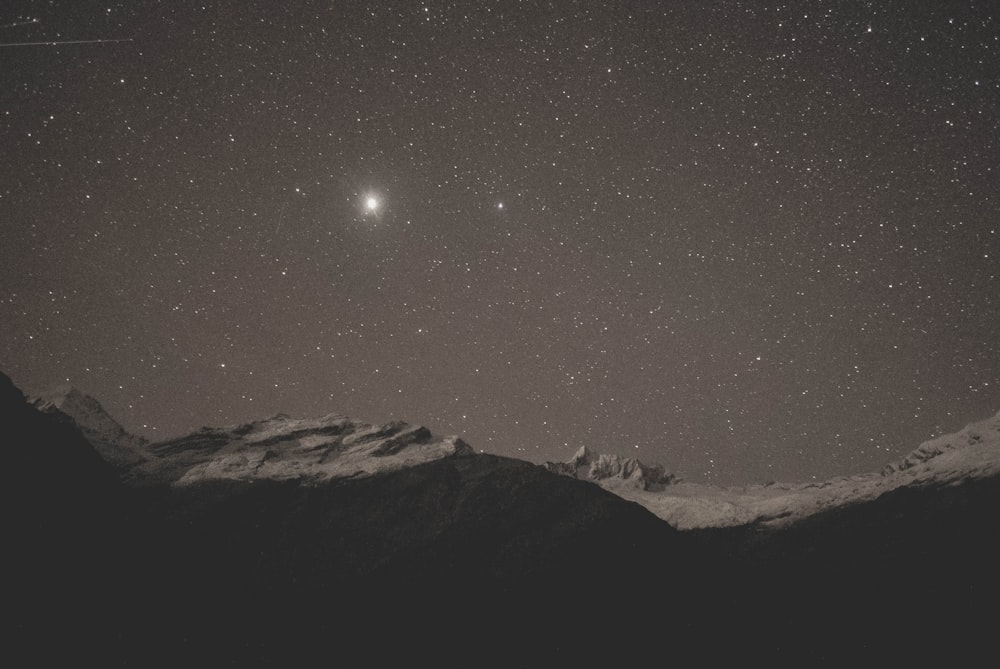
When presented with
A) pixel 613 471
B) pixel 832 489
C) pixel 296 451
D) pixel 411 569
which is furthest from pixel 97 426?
pixel 832 489

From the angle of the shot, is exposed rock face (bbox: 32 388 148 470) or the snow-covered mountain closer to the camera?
exposed rock face (bbox: 32 388 148 470)

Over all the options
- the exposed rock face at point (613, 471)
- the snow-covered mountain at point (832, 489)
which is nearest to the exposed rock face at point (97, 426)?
the exposed rock face at point (613, 471)

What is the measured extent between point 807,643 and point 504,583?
25549 mm

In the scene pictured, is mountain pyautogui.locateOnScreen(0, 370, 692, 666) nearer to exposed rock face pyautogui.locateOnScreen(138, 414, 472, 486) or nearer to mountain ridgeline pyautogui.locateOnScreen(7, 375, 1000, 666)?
mountain ridgeline pyautogui.locateOnScreen(7, 375, 1000, 666)

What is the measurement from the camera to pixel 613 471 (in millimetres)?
91812

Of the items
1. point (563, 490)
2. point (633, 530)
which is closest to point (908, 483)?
point (633, 530)

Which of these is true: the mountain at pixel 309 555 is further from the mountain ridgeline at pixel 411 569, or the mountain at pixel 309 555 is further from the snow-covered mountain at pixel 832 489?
the snow-covered mountain at pixel 832 489

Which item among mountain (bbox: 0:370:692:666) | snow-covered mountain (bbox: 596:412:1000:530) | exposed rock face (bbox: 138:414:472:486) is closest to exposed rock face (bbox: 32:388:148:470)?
exposed rock face (bbox: 138:414:472:486)

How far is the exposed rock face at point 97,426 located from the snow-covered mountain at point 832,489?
6455 cm

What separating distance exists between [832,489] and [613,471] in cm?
3988

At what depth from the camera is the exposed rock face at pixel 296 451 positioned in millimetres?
35906

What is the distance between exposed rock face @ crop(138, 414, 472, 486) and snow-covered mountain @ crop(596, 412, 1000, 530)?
130 feet

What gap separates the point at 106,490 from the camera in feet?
93.8

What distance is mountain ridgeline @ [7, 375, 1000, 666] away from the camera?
2162cm
